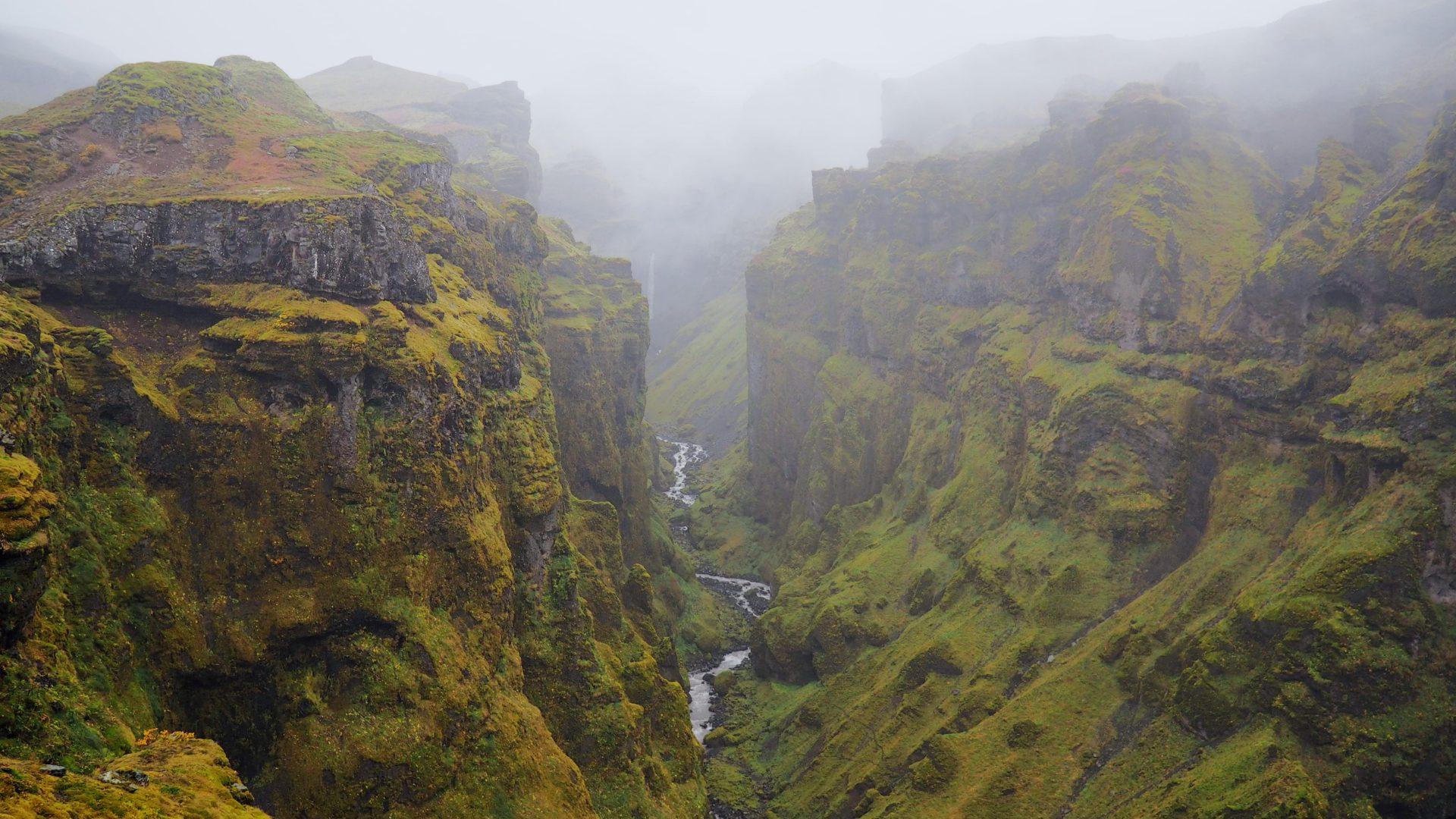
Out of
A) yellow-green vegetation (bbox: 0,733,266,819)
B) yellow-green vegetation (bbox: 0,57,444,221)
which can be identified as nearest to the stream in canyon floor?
yellow-green vegetation (bbox: 0,57,444,221)

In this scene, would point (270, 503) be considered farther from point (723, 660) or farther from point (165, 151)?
point (723, 660)

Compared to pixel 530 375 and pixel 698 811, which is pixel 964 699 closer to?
pixel 698 811

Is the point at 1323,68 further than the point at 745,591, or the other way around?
the point at 1323,68

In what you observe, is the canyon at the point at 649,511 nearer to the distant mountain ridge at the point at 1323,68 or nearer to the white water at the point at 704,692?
the white water at the point at 704,692

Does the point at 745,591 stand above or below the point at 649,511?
below

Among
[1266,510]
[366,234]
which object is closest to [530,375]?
[366,234]

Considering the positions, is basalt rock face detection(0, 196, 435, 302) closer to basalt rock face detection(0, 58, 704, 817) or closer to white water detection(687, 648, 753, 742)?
basalt rock face detection(0, 58, 704, 817)

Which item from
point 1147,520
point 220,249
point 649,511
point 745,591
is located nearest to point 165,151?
point 220,249

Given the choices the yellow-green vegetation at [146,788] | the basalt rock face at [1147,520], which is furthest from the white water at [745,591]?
the yellow-green vegetation at [146,788]
